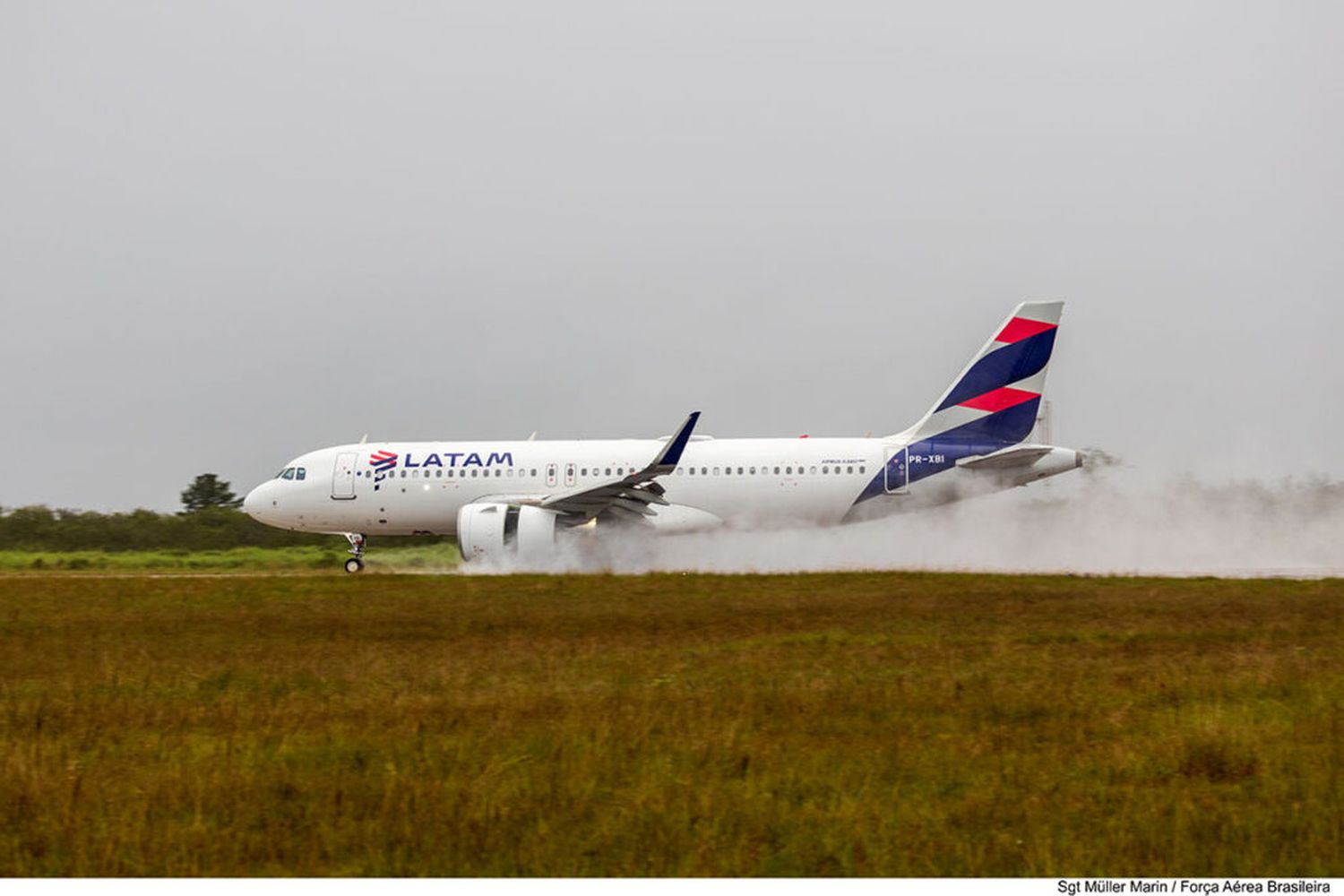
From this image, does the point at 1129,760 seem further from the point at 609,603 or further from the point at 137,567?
the point at 137,567

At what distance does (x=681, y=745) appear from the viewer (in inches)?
364

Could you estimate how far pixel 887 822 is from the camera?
718cm

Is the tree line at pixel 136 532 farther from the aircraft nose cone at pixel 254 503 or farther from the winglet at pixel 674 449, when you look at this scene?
the winglet at pixel 674 449

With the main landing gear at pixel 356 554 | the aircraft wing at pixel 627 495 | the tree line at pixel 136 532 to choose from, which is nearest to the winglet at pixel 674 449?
the aircraft wing at pixel 627 495

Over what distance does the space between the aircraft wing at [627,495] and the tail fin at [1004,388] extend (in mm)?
5776

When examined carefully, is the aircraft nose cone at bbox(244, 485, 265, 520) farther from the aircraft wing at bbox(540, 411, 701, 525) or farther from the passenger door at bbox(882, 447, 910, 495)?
the passenger door at bbox(882, 447, 910, 495)

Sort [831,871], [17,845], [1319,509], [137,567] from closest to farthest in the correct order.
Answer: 1. [831,871]
2. [17,845]
3. [1319,509]
4. [137,567]

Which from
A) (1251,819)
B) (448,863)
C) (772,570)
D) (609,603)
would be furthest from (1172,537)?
(448,863)

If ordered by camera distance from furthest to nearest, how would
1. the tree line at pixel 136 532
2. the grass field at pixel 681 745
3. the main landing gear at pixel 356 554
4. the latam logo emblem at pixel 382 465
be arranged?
the tree line at pixel 136 532 < the latam logo emblem at pixel 382 465 < the main landing gear at pixel 356 554 < the grass field at pixel 681 745

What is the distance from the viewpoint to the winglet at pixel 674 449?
1161 inches

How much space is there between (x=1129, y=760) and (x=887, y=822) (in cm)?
247

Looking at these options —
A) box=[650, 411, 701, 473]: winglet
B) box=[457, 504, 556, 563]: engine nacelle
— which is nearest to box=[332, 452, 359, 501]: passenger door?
box=[457, 504, 556, 563]: engine nacelle

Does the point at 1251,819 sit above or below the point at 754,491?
below

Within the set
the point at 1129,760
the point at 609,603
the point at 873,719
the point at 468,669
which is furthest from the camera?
the point at 609,603
